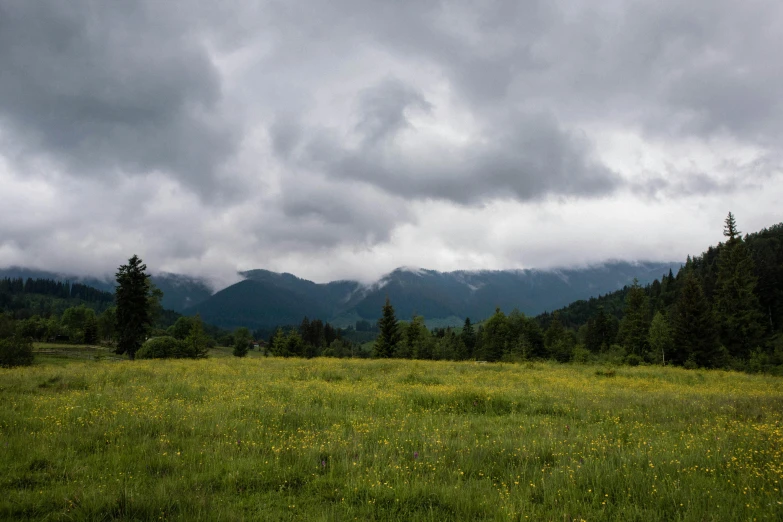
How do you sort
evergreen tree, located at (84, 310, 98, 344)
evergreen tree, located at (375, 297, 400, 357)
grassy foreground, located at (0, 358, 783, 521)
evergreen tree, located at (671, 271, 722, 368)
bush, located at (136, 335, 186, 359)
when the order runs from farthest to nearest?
evergreen tree, located at (84, 310, 98, 344) → evergreen tree, located at (375, 297, 400, 357) → evergreen tree, located at (671, 271, 722, 368) → bush, located at (136, 335, 186, 359) → grassy foreground, located at (0, 358, 783, 521)

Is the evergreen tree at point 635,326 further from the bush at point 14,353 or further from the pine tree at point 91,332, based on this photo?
the pine tree at point 91,332

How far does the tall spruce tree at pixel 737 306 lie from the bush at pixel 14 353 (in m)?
78.0

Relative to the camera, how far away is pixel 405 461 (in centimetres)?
736

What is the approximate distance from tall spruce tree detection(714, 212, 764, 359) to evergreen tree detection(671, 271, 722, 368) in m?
4.27

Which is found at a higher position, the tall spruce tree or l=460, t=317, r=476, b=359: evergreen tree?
the tall spruce tree

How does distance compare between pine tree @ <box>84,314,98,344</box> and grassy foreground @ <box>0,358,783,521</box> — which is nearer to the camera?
grassy foreground @ <box>0,358,783,521</box>

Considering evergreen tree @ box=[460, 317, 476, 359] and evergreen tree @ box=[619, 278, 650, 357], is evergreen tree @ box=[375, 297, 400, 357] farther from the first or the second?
evergreen tree @ box=[460, 317, 476, 359]

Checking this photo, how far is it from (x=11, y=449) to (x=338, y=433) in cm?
627

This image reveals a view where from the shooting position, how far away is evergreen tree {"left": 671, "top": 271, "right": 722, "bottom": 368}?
Result: 1957 inches

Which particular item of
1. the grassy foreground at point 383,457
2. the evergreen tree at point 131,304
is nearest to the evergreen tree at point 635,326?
the grassy foreground at point 383,457

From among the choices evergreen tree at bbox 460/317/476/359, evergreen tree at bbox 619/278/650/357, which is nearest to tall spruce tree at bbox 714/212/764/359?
evergreen tree at bbox 619/278/650/357

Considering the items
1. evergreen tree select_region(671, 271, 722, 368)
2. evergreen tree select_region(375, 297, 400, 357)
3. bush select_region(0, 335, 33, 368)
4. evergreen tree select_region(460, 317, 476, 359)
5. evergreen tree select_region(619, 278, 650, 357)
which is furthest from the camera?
evergreen tree select_region(460, 317, 476, 359)

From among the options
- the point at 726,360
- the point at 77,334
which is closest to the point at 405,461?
the point at 726,360

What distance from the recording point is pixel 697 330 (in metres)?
50.8
